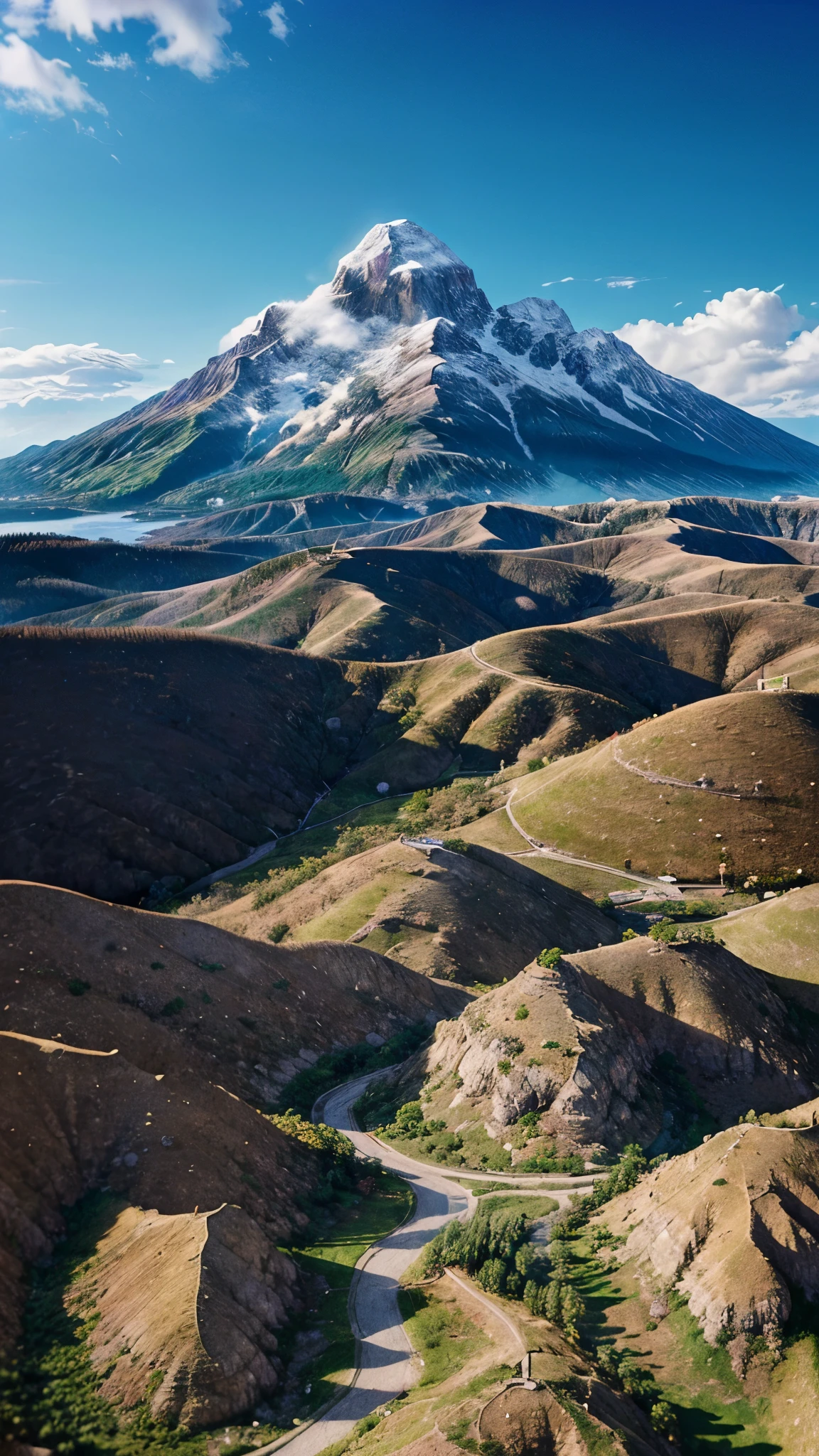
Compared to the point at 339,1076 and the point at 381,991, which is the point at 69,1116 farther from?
the point at 381,991

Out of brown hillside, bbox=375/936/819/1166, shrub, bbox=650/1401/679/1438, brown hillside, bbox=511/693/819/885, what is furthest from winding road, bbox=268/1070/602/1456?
brown hillside, bbox=511/693/819/885

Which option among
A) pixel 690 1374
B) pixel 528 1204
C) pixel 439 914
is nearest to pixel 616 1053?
pixel 528 1204

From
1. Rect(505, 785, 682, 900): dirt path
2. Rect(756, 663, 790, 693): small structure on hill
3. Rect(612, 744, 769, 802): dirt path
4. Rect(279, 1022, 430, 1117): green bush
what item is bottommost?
Rect(279, 1022, 430, 1117): green bush

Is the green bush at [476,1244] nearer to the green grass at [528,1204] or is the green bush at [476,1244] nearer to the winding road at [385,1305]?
the winding road at [385,1305]

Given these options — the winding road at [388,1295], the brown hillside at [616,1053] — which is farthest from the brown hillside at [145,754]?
the winding road at [388,1295]

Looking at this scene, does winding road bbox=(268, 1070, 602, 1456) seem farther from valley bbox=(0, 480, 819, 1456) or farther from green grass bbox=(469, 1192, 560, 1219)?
green grass bbox=(469, 1192, 560, 1219)
